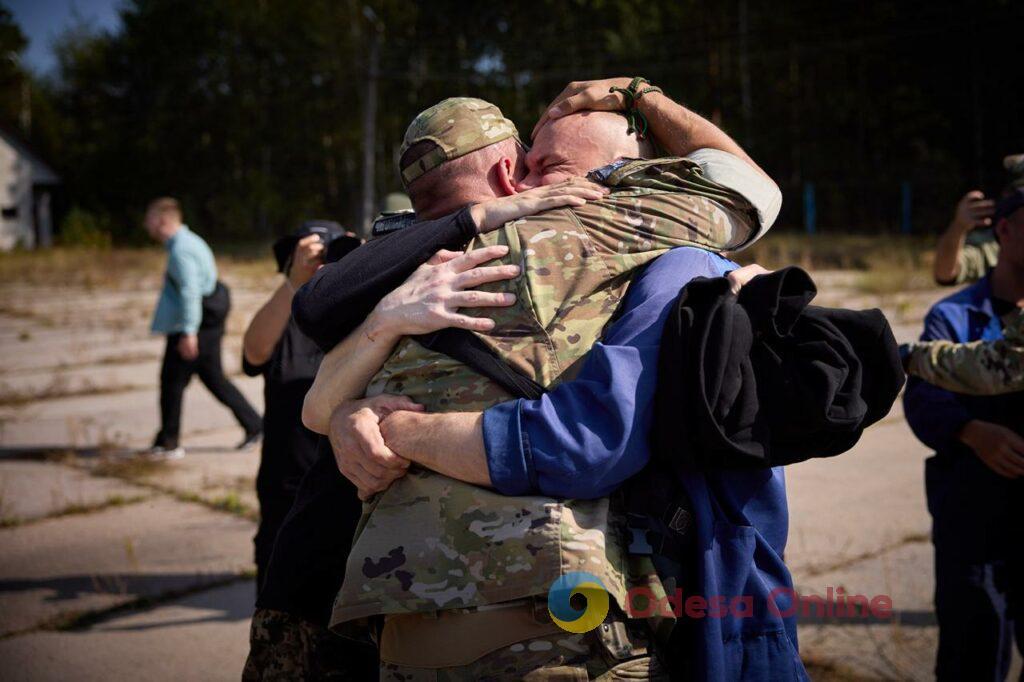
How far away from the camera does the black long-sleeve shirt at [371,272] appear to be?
1842mm

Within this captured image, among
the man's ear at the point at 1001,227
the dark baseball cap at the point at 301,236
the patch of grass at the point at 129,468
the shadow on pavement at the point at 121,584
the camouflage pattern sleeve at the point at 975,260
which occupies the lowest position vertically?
the shadow on pavement at the point at 121,584

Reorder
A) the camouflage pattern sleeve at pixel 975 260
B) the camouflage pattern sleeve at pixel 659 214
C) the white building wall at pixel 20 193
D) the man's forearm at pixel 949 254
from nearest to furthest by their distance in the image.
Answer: the camouflage pattern sleeve at pixel 659 214 < the man's forearm at pixel 949 254 < the camouflage pattern sleeve at pixel 975 260 < the white building wall at pixel 20 193

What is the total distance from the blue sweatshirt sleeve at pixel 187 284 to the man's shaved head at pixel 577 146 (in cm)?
622

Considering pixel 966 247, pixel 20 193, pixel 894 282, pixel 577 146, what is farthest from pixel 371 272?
pixel 20 193

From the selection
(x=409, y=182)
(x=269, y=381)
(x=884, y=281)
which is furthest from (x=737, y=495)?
(x=884, y=281)

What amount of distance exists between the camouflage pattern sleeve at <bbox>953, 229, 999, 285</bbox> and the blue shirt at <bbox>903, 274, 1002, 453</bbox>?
1.01 m

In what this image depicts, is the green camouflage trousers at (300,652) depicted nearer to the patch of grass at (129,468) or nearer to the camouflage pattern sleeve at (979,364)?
the camouflage pattern sleeve at (979,364)

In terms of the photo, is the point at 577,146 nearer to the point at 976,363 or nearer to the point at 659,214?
the point at 659,214

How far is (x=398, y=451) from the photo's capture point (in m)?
1.74

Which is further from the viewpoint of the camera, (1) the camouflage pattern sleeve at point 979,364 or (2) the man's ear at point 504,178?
(1) the camouflage pattern sleeve at point 979,364

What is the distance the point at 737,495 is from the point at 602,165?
77 cm

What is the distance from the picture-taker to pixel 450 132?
1.87 m

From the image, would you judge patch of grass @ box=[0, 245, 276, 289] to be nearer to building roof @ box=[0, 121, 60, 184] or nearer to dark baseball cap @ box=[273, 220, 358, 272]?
building roof @ box=[0, 121, 60, 184]

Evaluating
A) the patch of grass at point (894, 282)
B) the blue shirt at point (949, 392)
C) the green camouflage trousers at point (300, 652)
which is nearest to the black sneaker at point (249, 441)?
the green camouflage trousers at point (300, 652)
